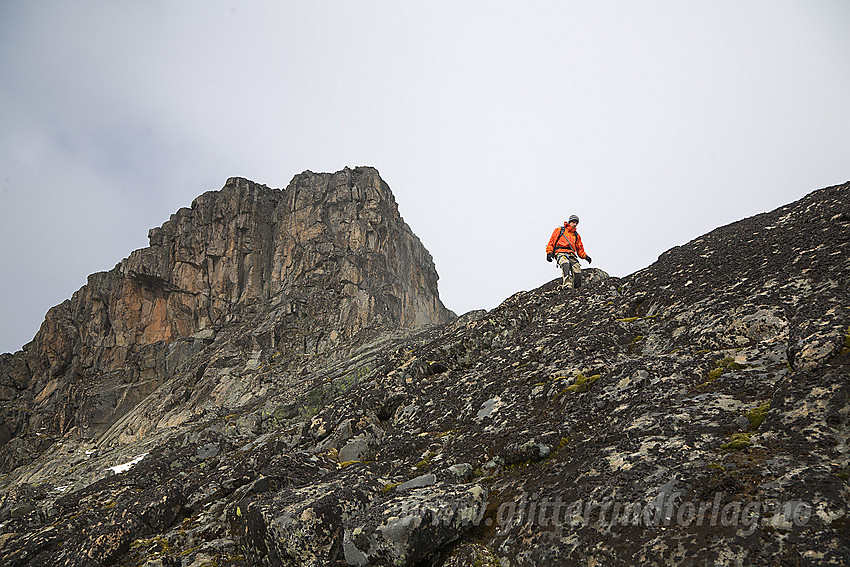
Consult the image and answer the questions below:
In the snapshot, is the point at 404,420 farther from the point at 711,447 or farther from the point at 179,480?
the point at 711,447

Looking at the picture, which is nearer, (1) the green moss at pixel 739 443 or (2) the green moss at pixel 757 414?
(1) the green moss at pixel 739 443

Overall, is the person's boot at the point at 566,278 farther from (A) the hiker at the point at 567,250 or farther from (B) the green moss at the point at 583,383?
(B) the green moss at the point at 583,383

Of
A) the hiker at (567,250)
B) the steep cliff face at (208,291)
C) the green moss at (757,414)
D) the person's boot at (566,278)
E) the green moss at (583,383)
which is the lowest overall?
the green moss at (757,414)

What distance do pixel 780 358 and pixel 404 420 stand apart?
8.69 m

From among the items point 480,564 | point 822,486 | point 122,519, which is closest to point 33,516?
point 122,519

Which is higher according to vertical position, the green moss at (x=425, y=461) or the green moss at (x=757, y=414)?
the green moss at (x=425, y=461)

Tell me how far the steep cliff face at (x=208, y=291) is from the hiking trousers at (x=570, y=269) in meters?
36.6

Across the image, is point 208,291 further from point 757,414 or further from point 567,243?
point 757,414

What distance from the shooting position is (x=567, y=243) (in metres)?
22.2

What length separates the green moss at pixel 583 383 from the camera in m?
9.90

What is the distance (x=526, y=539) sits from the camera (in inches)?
259

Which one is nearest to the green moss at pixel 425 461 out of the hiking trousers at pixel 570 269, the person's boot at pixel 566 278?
the person's boot at pixel 566 278

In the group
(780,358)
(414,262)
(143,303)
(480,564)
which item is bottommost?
(480,564)

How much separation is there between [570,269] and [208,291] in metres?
63.6
